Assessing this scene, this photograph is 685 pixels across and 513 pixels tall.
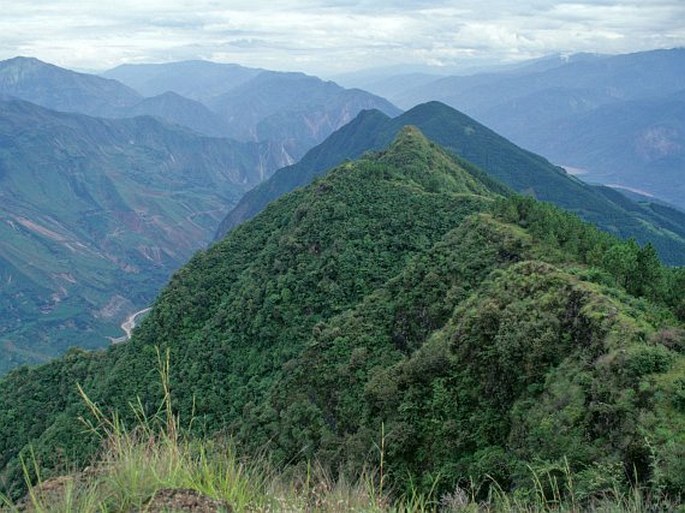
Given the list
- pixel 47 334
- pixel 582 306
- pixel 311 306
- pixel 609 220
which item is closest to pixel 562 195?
pixel 609 220

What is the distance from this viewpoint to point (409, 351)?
31812mm

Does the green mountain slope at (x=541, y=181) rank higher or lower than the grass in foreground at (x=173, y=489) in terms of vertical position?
lower

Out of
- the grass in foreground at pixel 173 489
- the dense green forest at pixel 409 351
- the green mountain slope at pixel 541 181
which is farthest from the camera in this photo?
the green mountain slope at pixel 541 181

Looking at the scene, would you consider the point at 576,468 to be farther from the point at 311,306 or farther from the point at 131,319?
the point at 131,319

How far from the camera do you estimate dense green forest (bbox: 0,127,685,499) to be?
17.6 metres

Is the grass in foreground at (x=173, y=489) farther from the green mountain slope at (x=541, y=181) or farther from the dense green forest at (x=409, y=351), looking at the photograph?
the green mountain slope at (x=541, y=181)

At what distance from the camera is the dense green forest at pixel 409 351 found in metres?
17.6

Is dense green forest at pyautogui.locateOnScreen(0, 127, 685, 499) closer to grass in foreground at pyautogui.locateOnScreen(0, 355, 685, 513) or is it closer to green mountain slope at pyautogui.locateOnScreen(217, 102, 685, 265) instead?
grass in foreground at pyautogui.locateOnScreen(0, 355, 685, 513)

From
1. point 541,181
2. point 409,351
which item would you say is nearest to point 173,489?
point 409,351

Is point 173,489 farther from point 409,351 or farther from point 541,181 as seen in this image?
point 541,181

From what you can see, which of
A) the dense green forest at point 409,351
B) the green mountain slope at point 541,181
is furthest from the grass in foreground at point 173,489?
the green mountain slope at point 541,181

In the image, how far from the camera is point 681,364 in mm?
17734

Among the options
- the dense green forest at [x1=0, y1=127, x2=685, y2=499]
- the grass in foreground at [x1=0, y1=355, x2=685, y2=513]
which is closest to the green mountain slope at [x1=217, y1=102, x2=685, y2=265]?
the dense green forest at [x1=0, y1=127, x2=685, y2=499]

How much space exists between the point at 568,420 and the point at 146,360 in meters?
39.1
